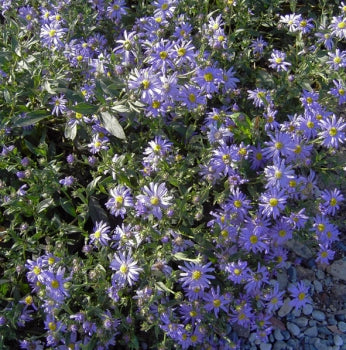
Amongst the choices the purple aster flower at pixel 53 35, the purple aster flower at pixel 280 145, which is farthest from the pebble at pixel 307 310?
the purple aster flower at pixel 53 35

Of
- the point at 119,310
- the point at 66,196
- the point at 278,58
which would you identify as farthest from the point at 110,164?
the point at 278,58

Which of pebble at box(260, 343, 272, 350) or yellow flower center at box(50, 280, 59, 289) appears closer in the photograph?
yellow flower center at box(50, 280, 59, 289)

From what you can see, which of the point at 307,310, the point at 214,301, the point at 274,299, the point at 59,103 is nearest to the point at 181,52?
the point at 59,103

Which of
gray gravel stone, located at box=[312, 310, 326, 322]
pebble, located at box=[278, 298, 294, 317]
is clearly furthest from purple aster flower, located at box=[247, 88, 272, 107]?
gray gravel stone, located at box=[312, 310, 326, 322]

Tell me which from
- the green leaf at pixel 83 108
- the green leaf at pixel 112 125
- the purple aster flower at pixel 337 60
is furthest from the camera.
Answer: the purple aster flower at pixel 337 60

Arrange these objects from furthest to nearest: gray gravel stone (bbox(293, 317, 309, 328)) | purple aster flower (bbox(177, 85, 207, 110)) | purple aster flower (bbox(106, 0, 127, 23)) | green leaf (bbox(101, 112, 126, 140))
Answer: purple aster flower (bbox(106, 0, 127, 23)) → gray gravel stone (bbox(293, 317, 309, 328)) → purple aster flower (bbox(177, 85, 207, 110)) → green leaf (bbox(101, 112, 126, 140))

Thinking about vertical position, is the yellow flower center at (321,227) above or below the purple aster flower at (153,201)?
below

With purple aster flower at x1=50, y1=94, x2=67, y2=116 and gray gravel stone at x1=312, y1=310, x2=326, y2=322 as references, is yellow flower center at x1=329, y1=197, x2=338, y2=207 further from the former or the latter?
purple aster flower at x1=50, y1=94, x2=67, y2=116

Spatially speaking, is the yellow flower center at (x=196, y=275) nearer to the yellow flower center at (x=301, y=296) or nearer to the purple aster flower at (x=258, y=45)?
the yellow flower center at (x=301, y=296)
